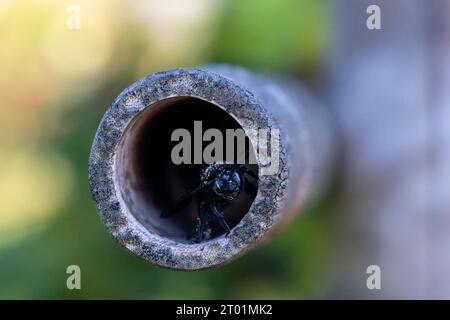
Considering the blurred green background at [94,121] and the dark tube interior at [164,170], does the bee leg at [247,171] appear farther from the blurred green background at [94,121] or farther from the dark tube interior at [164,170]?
the blurred green background at [94,121]

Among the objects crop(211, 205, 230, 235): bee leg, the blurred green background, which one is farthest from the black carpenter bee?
the blurred green background

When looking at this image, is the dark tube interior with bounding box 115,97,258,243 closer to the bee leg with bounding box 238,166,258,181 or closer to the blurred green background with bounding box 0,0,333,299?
the bee leg with bounding box 238,166,258,181

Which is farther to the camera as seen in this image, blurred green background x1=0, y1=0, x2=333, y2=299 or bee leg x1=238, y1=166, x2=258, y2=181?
blurred green background x1=0, y1=0, x2=333, y2=299

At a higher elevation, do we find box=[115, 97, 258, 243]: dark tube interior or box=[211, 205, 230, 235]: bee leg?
box=[115, 97, 258, 243]: dark tube interior

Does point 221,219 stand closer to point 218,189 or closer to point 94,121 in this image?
point 218,189

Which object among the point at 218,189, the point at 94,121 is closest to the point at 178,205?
the point at 218,189

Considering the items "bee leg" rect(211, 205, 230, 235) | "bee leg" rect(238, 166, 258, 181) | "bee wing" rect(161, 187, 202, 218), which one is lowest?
"bee leg" rect(211, 205, 230, 235)

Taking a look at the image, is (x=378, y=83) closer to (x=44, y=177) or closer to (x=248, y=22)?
(x=248, y=22)
